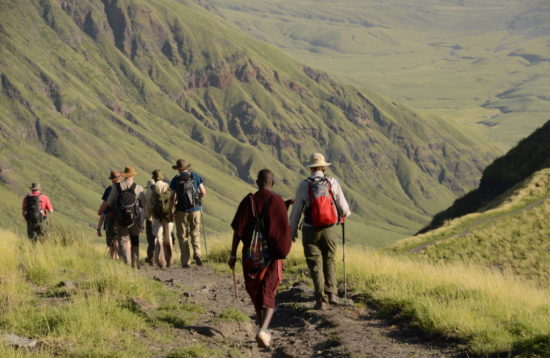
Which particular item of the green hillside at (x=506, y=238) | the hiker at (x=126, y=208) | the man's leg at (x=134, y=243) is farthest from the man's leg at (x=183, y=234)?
the green hillside at (x=506, y=238)

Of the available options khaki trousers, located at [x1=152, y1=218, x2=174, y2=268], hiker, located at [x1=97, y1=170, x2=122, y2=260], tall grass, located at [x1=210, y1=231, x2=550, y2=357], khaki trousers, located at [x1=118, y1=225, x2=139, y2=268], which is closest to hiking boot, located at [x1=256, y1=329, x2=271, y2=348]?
tall grass, located at [x1=210, y1=231, x2=550, y2=357]

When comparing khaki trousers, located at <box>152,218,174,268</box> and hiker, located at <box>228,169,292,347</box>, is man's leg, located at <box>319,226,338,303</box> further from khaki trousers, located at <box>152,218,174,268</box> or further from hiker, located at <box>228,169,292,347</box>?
khaki trousers, located at <box>152,218,174,268</box>

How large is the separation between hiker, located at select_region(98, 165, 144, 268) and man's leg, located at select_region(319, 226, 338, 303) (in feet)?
16.5

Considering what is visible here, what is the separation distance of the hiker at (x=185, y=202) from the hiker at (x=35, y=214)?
11.7 ft

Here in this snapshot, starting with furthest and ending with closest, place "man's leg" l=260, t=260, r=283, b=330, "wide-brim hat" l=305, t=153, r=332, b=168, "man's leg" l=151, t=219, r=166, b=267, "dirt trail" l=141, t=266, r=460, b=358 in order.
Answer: "man's leg" l=151, t=219, r=166, b=267, "wide-brim hat" l=305, t=153, r=332, b=168, "man's leg" l=260, t=260, r=283, b=330, "dirt trail" l=141, t=266, r=460, b=358

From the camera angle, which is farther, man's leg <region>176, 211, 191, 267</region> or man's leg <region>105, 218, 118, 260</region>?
man's leg <region>176, 211, 191, 267</region>

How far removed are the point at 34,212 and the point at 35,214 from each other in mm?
70

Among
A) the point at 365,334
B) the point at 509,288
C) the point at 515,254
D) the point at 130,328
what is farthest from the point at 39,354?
the point at 515,254

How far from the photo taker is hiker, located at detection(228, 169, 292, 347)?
10.2 meters

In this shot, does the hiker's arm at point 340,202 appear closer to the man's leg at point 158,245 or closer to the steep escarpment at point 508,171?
the man's leg at point 158,245

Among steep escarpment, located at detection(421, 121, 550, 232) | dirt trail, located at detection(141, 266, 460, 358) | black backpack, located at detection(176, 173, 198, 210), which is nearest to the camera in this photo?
dirt trail, located at detection(141, 266, 460, 358)

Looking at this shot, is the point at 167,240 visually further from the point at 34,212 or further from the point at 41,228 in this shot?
the point at 34,212

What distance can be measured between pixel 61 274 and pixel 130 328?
3780mm

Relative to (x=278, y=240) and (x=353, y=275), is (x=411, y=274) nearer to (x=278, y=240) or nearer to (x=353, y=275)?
(x=353, y=275)
